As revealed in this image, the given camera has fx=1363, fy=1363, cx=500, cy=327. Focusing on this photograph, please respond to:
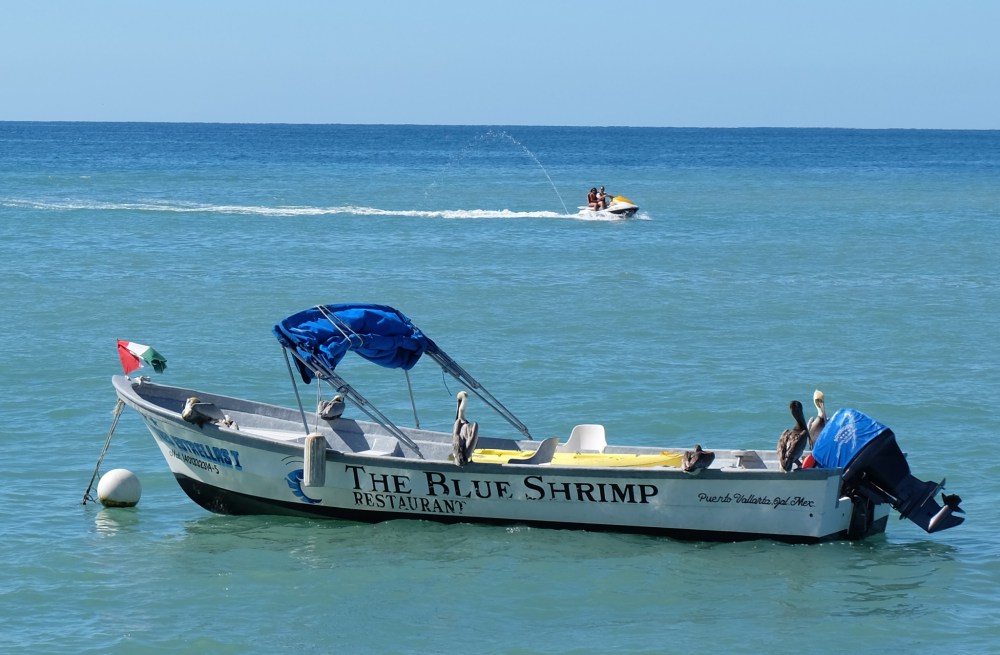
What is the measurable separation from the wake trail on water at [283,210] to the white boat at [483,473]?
39.7 meters

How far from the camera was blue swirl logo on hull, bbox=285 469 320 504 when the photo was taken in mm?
15914

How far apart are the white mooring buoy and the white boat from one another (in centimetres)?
55

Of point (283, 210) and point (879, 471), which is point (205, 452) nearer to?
point (879, 471)

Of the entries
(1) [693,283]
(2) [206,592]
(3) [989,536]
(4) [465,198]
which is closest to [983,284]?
(1) [693,283]

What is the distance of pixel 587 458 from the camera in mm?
15859

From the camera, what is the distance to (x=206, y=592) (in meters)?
14.0

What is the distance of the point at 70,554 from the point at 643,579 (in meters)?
6.28

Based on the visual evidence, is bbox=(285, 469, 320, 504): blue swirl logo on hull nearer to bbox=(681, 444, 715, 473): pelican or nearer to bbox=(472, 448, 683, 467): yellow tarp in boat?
bbox=(472, 448, 683, 467): yellow tarp in boat

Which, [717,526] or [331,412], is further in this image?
[331,412]

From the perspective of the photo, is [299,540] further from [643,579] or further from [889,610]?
[889,610]

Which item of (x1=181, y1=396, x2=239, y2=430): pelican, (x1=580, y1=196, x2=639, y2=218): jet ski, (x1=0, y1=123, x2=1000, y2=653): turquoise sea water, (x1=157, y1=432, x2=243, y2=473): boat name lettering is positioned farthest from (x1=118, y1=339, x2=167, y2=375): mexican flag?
(x1=580, y1=196, x2=639, y2=218): jet ski

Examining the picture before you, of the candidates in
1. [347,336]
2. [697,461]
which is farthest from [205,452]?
[697,461]

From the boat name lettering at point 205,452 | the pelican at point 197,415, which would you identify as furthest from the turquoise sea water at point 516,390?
the pelican at point 197,415

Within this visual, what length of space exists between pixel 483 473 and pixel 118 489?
187 inches
